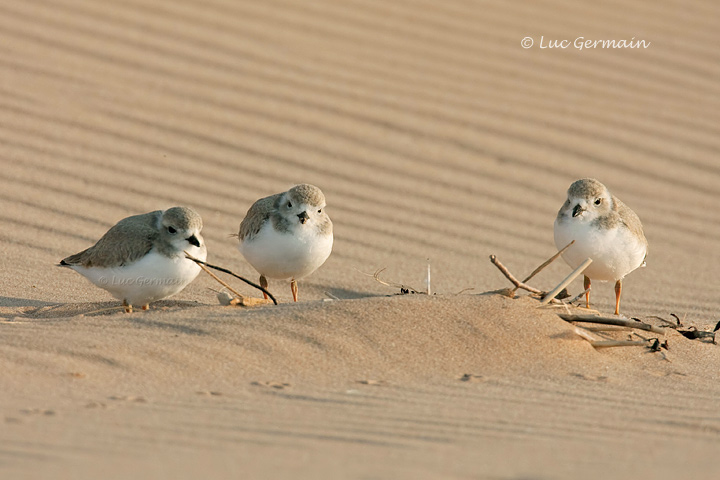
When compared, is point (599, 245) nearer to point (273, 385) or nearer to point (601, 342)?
point (601, 342)

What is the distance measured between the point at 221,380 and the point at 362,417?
0.75 meters

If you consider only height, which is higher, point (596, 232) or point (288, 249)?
point (596, 232)

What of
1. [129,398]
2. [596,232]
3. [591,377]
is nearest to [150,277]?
[129,398]

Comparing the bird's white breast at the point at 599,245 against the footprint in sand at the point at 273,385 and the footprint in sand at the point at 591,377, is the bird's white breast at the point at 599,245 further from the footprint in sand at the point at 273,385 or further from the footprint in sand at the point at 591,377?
the footprint in sand at the point at 273,385

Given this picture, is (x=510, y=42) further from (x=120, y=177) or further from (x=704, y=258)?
(x=120, y=177)

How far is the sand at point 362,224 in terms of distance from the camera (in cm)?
353

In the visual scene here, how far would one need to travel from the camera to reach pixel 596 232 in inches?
241

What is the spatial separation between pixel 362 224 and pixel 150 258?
3254 mm

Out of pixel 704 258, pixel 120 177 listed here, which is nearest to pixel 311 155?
pixel 120 177

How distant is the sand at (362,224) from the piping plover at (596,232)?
898 millimetres

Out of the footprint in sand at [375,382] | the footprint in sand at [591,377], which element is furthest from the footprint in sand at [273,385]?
the footprint in sand at [591,377]

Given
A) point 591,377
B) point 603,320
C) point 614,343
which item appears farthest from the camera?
point 603,320

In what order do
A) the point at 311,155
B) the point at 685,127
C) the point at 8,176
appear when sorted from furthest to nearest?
1. the point at 685,127
2. the point at 311,155
3. the point at 8,176

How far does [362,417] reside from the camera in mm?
3775
